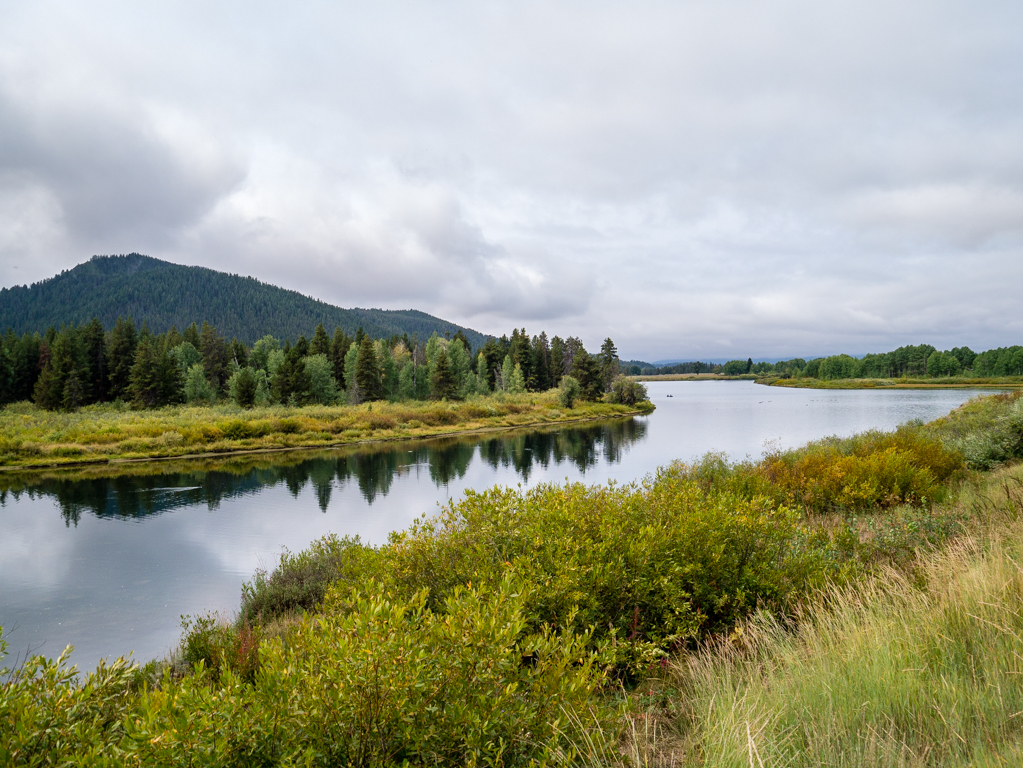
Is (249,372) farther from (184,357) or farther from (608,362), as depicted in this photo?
(608,362)

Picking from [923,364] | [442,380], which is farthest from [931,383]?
[442,380]

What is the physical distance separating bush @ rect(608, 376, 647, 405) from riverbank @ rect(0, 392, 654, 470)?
27.8 ft

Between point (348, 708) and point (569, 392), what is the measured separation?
6288cm

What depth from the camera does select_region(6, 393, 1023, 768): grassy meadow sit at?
94.0 inches

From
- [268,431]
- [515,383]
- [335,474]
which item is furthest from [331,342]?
[335,474]

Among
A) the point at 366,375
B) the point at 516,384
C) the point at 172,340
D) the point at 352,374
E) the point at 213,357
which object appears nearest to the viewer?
the point at 366,375

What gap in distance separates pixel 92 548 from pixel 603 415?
51721 mm

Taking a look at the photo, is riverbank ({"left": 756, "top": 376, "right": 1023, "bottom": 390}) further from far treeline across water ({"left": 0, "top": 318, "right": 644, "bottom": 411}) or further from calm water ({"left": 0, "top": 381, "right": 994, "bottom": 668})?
calm water ({"left": 0, "top": 381, "right": 994, "bottom": 668})

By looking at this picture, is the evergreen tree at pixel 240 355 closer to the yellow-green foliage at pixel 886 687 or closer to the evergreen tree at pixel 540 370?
the evergreen tree at pixel 540 370

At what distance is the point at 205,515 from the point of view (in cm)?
1844

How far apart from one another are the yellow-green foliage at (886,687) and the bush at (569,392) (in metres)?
60.2

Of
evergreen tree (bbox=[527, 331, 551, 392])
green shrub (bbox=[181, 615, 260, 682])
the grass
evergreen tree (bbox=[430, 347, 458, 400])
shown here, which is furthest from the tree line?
green shrub (bbox=[181, 615, 260, 682])

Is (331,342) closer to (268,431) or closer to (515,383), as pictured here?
(515,383)

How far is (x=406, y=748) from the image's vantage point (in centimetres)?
259
